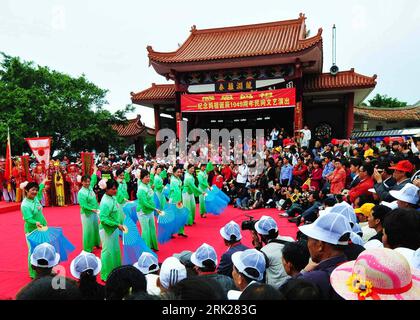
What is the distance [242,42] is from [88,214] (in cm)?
1206

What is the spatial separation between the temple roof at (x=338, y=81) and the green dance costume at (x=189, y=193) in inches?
323

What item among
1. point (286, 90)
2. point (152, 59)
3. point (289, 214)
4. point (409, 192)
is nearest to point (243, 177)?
point (289, 214)

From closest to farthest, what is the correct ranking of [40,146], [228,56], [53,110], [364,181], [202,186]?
[364,181]
[202,186]
[40,146]
[228,56]
[53,110]

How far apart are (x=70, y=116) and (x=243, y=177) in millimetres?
9060

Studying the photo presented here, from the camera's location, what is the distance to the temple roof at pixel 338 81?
41.9 ft

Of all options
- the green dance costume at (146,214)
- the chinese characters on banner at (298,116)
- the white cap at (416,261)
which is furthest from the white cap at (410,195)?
the chinese characters on banner at (298,116)

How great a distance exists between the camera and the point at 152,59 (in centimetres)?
1337

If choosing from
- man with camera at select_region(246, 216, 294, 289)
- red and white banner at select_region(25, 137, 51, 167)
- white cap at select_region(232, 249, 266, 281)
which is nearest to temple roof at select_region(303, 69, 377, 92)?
red and white banner at select_region(25, 137, 51, 167)

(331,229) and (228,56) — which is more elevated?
→ (228,56)

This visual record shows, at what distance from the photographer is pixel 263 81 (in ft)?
44.7

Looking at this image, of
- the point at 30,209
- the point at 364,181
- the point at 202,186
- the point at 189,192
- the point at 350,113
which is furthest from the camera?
the point at 350,113

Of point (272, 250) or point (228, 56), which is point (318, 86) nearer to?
point (228, 56)

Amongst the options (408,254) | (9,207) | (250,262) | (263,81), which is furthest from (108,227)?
(263,81)

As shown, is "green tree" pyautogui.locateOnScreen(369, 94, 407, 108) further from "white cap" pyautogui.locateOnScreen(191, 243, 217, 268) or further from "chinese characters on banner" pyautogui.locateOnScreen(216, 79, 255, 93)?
"white cap" pyautogui.locateOnScreen(191, 243, 217, 268)
